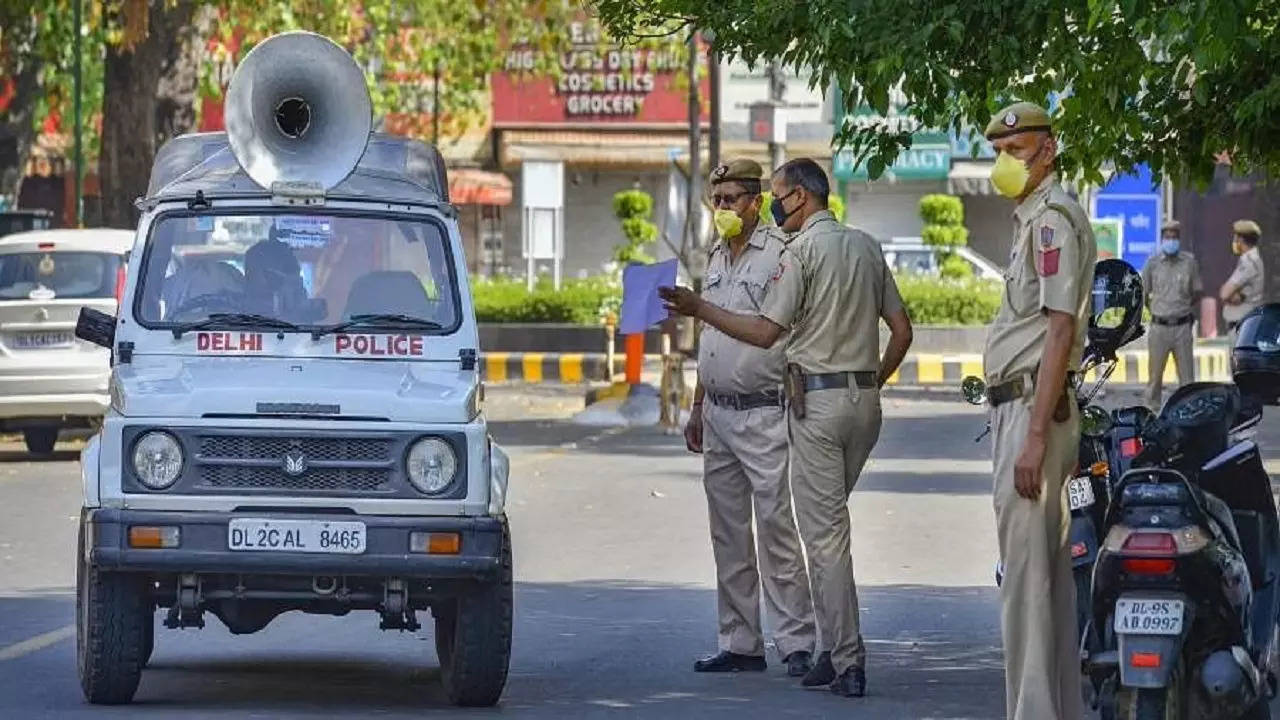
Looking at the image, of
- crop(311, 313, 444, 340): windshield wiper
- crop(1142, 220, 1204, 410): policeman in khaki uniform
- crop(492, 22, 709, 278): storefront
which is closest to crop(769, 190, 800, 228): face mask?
crop(311, 313, 444, 340): windshield wiper

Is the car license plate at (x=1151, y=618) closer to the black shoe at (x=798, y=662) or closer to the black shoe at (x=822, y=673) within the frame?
the black shoe at (x=822, y=673)

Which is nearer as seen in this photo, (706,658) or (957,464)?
(706,658)

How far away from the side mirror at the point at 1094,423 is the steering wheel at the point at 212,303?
127 inches

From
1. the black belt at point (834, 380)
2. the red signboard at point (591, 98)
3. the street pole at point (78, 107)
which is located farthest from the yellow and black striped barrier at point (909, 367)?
the black belt at point (834, 380)

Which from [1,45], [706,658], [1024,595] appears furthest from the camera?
[1,45]

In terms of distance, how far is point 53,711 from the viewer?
30.8 feet

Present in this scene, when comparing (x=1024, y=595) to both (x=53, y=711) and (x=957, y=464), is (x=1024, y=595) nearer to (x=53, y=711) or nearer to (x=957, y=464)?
(x=53, y=711)

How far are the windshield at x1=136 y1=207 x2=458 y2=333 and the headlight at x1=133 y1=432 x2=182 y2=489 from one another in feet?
2.57

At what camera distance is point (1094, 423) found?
853cm

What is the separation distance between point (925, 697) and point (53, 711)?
302 centimetres

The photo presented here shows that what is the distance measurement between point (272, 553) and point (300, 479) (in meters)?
0.29

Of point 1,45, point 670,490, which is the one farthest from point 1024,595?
point 1,45

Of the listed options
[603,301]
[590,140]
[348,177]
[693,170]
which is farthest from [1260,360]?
[590,140]

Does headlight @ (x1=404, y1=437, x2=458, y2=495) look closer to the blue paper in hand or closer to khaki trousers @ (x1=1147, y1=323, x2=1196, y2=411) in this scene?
the blue paper in hand
